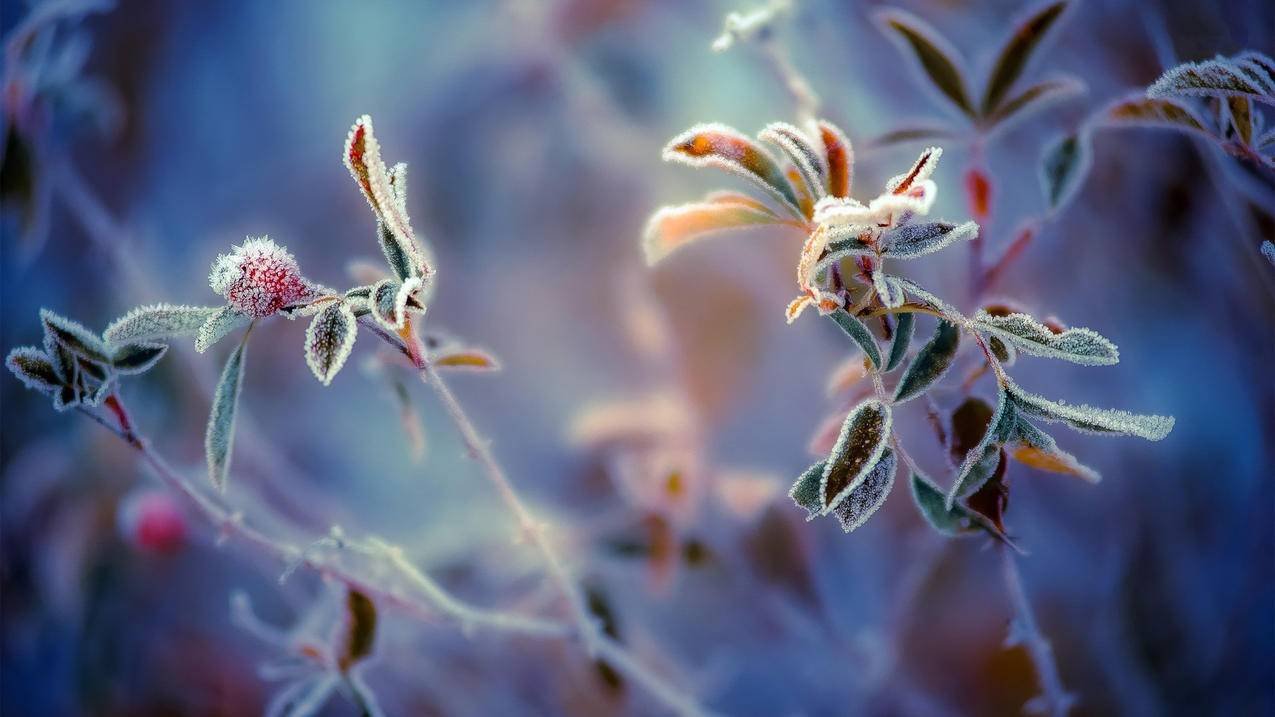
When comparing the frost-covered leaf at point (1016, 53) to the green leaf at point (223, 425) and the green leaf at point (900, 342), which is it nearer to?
the green leaf at point (900, 342)

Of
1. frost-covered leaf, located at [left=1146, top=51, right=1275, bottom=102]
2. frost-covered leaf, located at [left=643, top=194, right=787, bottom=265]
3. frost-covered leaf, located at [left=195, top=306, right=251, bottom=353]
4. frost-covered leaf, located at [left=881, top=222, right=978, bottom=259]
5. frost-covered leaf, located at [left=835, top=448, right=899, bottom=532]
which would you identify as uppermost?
frost-covered leaf, located at [left=1146, top=51, right=1275, bottom=102]

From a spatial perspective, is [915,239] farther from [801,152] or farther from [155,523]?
[155,523]

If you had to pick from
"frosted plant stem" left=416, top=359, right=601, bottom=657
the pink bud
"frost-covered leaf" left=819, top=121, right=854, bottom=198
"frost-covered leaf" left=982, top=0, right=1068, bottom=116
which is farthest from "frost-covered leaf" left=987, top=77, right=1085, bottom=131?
the pink bud

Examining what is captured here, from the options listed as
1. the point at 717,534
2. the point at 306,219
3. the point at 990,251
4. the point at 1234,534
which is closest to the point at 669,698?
the point at 717,534

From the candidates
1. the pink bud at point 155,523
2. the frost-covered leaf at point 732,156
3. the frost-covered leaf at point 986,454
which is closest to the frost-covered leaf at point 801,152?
the frost-covered leaf at point 732,156

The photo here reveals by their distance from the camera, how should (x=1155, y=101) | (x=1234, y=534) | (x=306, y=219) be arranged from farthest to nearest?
(x=306, y=219), (x=1234, y=534), (x=1155, y=101)

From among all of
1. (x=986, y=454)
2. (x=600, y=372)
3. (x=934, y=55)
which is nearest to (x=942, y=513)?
(x=986, y=454)

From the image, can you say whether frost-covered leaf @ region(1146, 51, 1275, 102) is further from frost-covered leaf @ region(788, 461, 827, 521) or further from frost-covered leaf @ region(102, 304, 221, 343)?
frost-covered leaf @ region(102, 304, 221, 343)

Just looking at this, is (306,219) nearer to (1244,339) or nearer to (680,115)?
(680,115)
